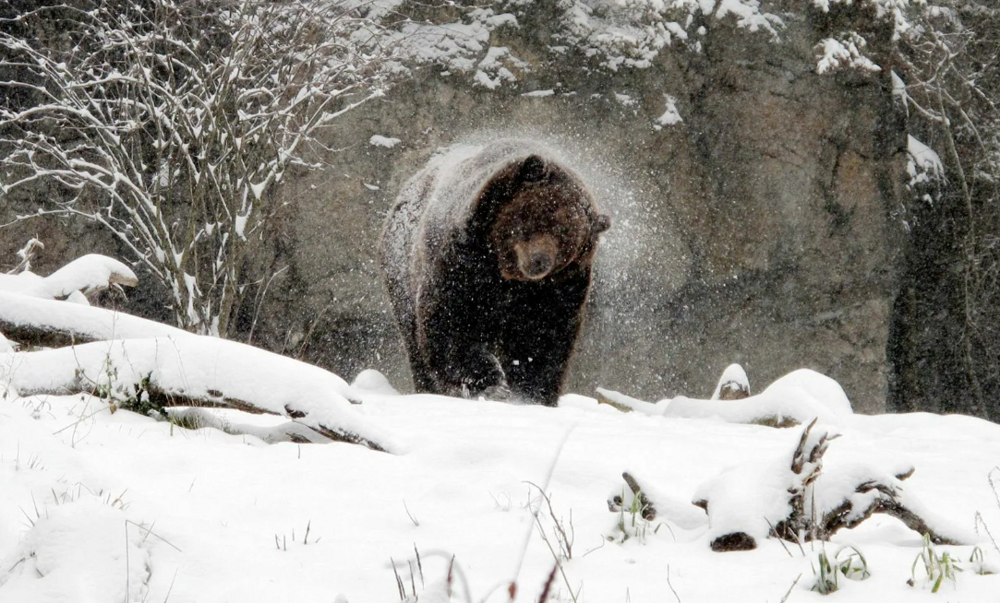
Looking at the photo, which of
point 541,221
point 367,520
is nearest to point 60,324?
point 367,520

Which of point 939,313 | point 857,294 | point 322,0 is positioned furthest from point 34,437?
point 939,313

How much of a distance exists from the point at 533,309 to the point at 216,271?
2.38 m

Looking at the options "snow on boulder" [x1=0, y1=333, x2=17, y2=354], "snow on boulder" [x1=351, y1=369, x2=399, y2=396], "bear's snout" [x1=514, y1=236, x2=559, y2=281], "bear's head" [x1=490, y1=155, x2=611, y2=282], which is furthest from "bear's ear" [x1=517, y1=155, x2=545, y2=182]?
"snow on boulder" [x1=0, y1=333, x2=17, y2=354]

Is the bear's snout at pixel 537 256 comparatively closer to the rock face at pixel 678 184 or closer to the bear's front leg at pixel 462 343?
the bear's front leg at pixel 462 343

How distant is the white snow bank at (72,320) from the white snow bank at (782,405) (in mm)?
2969

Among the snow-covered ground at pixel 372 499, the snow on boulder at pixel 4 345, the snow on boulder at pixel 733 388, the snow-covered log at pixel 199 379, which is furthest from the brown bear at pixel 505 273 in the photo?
the snow on boulder at pixel 4 345

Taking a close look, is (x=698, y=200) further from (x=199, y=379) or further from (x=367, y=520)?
(x=367, y=520)

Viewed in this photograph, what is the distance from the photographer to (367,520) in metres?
2.01

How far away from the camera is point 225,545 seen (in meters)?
1.71

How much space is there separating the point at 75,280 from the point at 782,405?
4138 millimetres

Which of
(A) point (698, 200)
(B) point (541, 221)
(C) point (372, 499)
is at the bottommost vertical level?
(A) point (698, 200)

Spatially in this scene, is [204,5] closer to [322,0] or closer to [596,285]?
[322,0]

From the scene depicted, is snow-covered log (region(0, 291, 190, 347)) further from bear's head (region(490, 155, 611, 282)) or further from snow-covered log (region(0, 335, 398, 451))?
bear's head (region(490, 155, 611, 282))

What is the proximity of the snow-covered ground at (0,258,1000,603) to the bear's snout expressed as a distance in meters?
2.16
